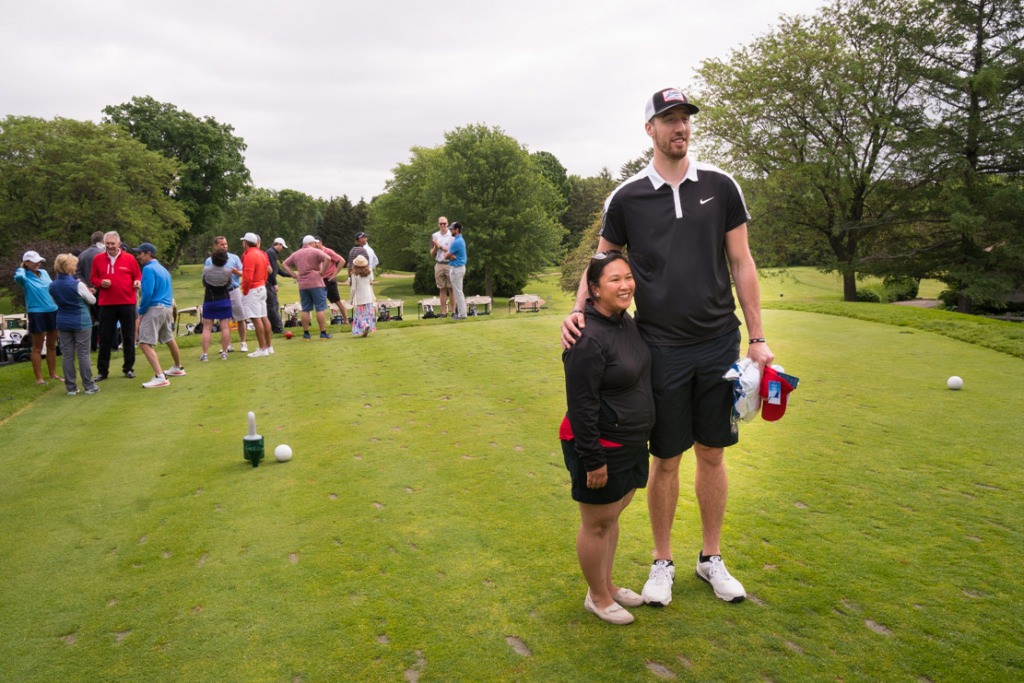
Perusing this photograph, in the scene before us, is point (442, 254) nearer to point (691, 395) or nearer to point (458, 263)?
point (458, 263)

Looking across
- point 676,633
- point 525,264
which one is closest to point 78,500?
point 676,633

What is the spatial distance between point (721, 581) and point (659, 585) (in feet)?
1.17

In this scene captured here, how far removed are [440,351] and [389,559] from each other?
809 cm

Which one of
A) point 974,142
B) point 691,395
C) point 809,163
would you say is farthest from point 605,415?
point 809,163

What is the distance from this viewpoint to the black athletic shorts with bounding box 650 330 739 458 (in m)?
3.66

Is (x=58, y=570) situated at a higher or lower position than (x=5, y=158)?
lower

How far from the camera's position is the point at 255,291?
1280cm

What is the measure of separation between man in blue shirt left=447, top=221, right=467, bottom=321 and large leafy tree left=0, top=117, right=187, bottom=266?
120 ft

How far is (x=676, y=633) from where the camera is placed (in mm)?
3473

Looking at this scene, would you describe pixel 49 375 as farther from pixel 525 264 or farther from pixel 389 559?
pixel 525 264

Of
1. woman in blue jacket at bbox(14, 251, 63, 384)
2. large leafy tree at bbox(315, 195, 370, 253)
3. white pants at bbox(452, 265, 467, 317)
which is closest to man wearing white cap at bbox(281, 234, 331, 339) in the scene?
white pants at bbox(452, 265, 467, 317)

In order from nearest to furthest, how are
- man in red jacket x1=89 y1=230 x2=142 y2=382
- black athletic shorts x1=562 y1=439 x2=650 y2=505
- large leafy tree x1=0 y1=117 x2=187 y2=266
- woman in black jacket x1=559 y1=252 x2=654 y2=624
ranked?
1. woman in black jacket x1=559 y1=252 x2=654 y2=624
2. black athletic shorts x1=562 y1=439 x2=650 y2=505
3. man in red jacket x1=89 y1=230 x2=142 y2=382
4. large leafy tree x1=0 y1=117 x2=187 y2=266

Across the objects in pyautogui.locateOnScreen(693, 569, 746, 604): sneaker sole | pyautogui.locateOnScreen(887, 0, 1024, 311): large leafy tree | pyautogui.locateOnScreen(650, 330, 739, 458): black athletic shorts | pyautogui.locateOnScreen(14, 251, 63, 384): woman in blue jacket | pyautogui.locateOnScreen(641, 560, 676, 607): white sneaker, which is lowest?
pyautogui.locateOnScreen(693, 569, 746, 604): sneaker sole

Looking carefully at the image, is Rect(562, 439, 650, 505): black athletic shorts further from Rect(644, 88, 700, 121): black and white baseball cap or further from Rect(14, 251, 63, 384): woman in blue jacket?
Rect(14, 251, 63, 384): woman in blue jacket
